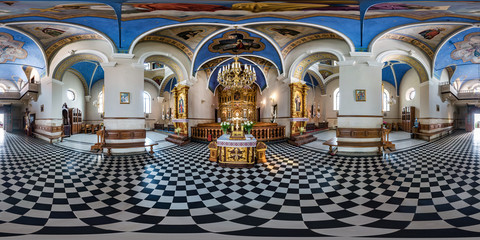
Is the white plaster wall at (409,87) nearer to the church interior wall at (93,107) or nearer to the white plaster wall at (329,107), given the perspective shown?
the white plaster wall at (329,107)

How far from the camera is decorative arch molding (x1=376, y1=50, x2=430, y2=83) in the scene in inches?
282

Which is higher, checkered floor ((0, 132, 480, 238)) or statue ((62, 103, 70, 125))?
statue ((62, 103, 70, 125))

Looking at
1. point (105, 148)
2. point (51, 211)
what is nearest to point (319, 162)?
point (51, 211)

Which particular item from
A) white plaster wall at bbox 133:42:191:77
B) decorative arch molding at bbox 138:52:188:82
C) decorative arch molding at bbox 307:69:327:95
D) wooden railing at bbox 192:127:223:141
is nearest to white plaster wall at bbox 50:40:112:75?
→ white plaster wall at bbox 133:42:191:77

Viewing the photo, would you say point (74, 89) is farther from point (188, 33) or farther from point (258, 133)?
point (258, 133)

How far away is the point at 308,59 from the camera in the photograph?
9219 mm

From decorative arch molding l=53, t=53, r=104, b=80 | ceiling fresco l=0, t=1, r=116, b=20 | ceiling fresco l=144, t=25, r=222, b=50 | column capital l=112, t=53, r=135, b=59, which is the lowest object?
column capital l=112, t=53, r=135, b=59

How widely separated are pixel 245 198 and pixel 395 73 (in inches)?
688

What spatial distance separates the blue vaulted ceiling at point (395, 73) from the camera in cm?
1359

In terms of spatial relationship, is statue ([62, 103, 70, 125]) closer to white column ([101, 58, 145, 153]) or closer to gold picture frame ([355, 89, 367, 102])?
white column ([101, 58, 145, 153])

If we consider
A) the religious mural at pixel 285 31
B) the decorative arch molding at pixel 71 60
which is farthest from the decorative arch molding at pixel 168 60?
the religious mural at pixel 285 31

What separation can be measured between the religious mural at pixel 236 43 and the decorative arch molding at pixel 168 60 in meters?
1.89

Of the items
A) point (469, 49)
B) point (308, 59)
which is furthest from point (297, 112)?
point (469, 49)

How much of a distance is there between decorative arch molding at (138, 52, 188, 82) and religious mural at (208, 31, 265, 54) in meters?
1.89
